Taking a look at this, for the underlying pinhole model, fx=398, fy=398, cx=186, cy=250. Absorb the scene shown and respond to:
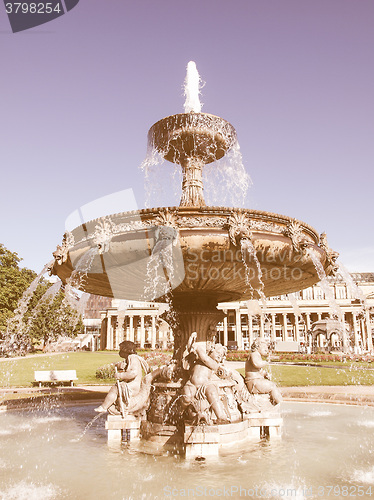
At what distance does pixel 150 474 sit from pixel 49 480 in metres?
1.22

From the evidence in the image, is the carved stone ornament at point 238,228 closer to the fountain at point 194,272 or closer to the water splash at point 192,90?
the fountain at point 194,272

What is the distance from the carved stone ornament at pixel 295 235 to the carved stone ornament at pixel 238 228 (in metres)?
0.79

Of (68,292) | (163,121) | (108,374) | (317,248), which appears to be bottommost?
(108,374)

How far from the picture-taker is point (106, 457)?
5.82 meters

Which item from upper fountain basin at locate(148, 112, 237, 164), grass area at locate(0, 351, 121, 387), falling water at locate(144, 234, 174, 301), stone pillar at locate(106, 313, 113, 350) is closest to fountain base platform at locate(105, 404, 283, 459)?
falling water at locate(144, 234, 174, 301)

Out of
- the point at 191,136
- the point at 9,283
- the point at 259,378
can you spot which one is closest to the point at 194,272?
the point at 259,378

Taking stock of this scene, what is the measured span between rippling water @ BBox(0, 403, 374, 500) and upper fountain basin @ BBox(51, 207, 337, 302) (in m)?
2.69

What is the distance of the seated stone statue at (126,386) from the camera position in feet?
22.4

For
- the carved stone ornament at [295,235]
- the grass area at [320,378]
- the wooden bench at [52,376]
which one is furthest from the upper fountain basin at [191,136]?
the wooden bench at [52,376]

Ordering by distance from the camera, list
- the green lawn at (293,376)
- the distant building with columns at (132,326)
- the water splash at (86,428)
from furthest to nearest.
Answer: the distant building with columns at (132,326) → the green lawn at (293,376) → the water splash at (86,428)

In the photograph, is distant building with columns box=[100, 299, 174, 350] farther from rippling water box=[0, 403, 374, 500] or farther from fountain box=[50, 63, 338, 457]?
rippling water box=[0, 403, 374, 500]

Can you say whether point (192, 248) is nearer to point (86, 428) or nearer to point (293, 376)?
point (86, 428)

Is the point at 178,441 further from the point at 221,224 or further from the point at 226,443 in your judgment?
the point at 221,224

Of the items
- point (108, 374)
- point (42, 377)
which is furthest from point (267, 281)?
point (108, 374)
